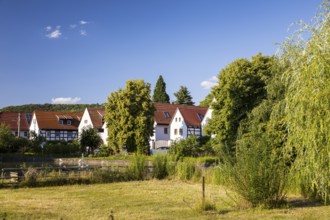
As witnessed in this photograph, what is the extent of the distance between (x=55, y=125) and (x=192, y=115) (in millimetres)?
22320

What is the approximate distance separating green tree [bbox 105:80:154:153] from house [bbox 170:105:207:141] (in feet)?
46.7

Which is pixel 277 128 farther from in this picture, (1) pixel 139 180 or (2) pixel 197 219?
(2) pixel 197 219

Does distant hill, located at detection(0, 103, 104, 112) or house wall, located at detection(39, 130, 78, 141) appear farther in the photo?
distant hill, located at detection(0, 103, 104, 112)

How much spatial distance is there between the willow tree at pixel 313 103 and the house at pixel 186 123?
44398mm

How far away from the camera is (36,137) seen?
4578 centimetres

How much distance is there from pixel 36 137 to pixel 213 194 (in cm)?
3316

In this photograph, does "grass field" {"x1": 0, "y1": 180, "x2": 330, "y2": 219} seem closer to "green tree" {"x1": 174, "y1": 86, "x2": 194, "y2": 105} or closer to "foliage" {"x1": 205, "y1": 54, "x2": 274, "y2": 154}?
"foliage" {"x1": 205, "y1": 54, "x2": 274, "y2": 154}

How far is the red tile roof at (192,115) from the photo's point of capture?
5550cm

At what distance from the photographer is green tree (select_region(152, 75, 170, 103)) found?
9148 centimetres

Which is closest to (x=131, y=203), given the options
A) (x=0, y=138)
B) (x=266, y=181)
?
(x=266, y=181)

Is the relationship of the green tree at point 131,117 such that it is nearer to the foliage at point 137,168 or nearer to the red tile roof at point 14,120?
the foliage at point 137,168

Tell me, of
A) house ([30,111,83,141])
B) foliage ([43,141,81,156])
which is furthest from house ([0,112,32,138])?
foliage ([43,141,81,156])

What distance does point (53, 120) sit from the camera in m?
64.6

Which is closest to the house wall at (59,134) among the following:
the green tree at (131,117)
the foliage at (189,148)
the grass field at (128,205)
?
the green tree at (131,117)
